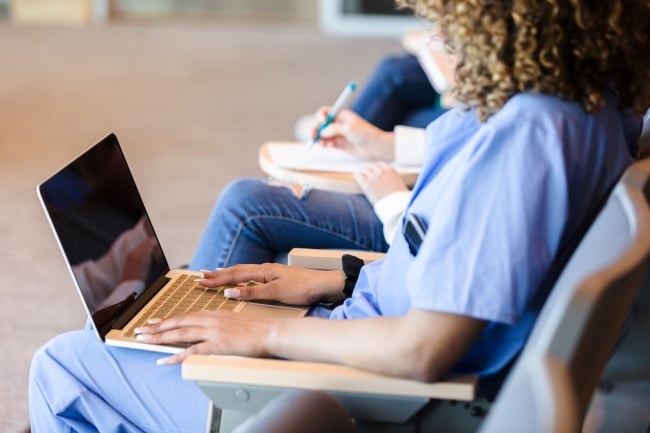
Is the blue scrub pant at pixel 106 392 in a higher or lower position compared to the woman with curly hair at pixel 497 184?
lower

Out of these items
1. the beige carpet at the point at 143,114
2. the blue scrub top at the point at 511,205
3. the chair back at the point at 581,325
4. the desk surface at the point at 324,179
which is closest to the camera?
the chair back at the point at 581,325

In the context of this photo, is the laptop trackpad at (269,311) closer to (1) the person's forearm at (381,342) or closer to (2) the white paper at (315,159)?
(1) the person's forearm at (381,342)

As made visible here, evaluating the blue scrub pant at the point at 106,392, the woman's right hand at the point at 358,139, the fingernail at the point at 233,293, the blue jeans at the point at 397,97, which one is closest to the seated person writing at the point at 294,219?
the woman's right hand at the point at 358,139

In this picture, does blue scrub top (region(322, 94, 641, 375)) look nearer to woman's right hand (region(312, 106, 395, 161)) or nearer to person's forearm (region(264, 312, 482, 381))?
person's forearm (region(264, 312, 482, 381))

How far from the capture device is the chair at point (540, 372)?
791 mm

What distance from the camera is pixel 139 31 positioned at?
7168 millimetres

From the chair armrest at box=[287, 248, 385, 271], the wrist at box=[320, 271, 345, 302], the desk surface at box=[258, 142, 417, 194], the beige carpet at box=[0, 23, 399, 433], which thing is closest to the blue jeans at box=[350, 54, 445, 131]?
the beige carpet at box=[0, 23, 399, 433]

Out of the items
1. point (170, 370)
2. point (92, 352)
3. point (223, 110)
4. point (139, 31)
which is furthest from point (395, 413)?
point (139, 31)

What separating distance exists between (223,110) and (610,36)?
419 centimetres

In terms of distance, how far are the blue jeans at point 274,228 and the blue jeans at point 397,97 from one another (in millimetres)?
1300

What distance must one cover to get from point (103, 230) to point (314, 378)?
1.62 ft

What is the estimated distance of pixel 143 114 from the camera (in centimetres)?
504

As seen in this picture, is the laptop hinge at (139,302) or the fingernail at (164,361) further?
the laptop hinge at (139,302)

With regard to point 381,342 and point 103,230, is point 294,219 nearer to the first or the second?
point 103,230
